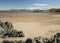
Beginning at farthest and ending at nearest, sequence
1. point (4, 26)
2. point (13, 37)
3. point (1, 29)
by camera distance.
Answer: point (4, 26) → point (1, 29) → point (13, 37)

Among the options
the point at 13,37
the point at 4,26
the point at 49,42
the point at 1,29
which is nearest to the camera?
the point at 49,42

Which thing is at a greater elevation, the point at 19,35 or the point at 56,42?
the point at 56,42

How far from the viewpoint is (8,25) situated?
1384cm

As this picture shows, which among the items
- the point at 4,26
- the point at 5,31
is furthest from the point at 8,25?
the point at 5,31

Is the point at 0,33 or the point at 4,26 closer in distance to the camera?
the point at 0,33

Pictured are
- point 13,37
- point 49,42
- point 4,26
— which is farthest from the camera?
point 4,26

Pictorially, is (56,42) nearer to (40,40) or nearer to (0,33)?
(40,40)

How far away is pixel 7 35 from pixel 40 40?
14.1 feet

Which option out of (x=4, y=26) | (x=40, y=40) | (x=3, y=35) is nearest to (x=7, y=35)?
(x=3, y=35)

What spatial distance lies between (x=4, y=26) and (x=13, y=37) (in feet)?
6.46

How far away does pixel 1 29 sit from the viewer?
1279 centimetres

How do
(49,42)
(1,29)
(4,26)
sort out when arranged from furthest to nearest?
1. (4,26)
2. (1,29)
3. (49,42)

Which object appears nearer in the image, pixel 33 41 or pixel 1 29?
pixel 33 41

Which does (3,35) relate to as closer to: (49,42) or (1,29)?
(1,29)
